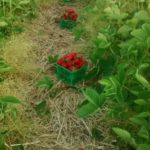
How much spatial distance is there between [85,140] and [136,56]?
1.98 feet

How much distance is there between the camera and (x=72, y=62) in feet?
9.64

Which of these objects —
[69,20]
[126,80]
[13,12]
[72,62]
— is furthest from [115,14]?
[13,12]

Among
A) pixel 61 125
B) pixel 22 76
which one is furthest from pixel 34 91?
pixel 61 125

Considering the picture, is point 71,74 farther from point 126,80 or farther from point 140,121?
point 140,121

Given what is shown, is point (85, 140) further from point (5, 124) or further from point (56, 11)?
point (56, 11)

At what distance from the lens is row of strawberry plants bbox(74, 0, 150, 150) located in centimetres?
195

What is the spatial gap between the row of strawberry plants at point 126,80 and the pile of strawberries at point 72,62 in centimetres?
11

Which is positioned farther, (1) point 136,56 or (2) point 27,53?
(2) point 27,53

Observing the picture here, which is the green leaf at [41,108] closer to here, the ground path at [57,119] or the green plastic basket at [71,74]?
the ground path at [57,119]

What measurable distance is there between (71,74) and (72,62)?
0.46 ft

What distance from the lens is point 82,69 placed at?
2900 millimetres

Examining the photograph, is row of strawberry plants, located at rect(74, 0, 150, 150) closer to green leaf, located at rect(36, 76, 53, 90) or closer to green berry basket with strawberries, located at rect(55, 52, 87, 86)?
green berry basket with strawberries, located at rect(55, 52, 87, 86)

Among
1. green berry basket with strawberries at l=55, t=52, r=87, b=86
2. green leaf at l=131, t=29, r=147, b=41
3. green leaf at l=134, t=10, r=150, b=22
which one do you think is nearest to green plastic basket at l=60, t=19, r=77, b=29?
green berry basket with strawberries at l=55, t=52, r=87, b=86

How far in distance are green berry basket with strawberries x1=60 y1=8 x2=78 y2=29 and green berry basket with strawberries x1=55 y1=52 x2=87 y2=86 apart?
3.47 ft
